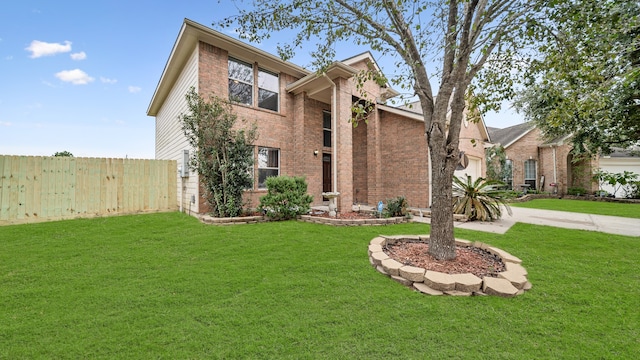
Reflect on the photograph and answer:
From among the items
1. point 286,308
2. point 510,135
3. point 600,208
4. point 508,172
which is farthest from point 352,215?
point 510,135

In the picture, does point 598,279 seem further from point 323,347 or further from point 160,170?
point 160,170

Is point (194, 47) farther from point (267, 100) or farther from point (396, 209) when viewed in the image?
point (396, 209)

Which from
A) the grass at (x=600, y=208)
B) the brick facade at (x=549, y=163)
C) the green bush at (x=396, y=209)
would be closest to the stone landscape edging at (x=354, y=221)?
the green bush at (x=396, y=209)

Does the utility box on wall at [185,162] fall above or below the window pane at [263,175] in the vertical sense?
above

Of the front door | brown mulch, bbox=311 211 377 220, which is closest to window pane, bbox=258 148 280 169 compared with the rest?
the front door

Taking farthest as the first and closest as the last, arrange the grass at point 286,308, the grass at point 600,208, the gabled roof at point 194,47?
the grass at point 600,208
the gabled roof at point 194,47
the grass at point 286,308

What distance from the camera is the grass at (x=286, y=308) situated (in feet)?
6.40

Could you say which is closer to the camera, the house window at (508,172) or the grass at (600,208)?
the grass at (600,208)

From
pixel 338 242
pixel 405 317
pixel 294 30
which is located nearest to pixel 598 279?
pixel 405 317

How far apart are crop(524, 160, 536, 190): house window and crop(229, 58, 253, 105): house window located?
67.0 feet

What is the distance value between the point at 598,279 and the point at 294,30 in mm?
6098

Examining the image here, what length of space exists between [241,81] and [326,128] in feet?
13.4

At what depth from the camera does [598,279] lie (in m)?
3.22

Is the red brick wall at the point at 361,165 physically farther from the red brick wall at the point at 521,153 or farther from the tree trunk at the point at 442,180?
the red brick wall at the point at 521,153
